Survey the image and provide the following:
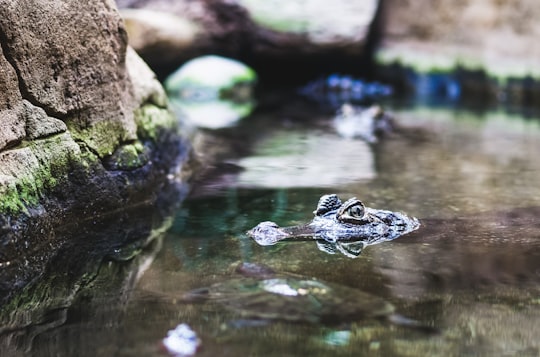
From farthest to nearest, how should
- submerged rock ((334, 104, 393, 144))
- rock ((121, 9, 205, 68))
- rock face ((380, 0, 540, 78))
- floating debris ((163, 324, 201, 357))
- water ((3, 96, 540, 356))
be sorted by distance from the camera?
rock face ((380, 0, 540, 78))
rock ((121, 9, 205, 68))
submerged rock ((334, 104, 393, 144))
water ((3, 96, 540, 356))
floating debris ((163, 324, 201, 357))

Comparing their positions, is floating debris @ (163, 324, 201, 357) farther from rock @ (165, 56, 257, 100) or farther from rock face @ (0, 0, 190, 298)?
rock @ (165, 56, 257, 100)

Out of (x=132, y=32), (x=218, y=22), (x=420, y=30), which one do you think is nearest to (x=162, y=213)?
(x=132, y=32)

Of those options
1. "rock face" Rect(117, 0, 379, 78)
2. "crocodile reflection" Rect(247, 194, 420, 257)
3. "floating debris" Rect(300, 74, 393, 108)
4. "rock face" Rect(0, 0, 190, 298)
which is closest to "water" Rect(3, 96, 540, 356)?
"crocodile reflection" Rect(247, 194, 420, 257)

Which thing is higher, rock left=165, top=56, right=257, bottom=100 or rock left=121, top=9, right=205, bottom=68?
rock left=121, top=9, right=205, bottom=68

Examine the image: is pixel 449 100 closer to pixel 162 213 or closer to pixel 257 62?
pixel 257 62

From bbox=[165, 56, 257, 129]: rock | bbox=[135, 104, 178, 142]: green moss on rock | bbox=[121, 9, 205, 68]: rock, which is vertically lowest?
bbox=[165, 56, 257, 129]: rock

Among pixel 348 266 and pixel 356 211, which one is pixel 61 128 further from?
pixel 348 266
